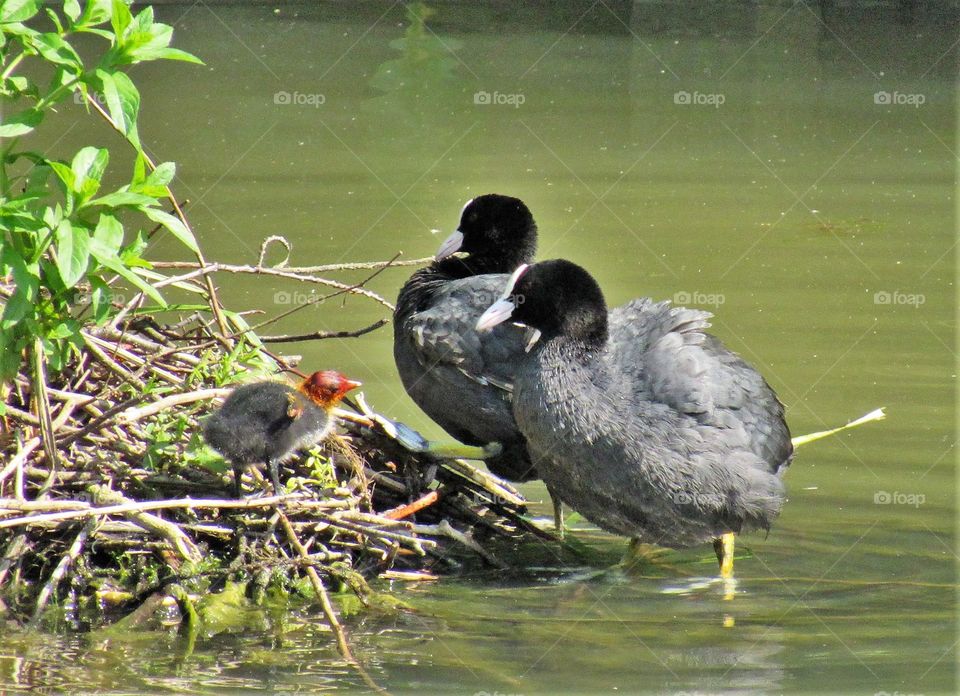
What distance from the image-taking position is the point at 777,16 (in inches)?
596

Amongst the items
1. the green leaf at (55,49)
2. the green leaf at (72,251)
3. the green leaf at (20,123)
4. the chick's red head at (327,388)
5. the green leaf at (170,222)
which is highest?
the green leaf at (55,49)

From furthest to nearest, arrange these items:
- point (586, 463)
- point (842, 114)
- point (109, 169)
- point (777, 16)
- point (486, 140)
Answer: point (777, 16), point (842, 114), point (486, 140), point (109, 169), point (586, 463)

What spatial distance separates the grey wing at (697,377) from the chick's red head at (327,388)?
831mm

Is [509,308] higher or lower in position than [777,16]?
lower

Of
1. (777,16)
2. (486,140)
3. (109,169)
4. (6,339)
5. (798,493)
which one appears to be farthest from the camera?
→ (777,16)

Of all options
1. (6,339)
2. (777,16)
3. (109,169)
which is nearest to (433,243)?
(109,169)

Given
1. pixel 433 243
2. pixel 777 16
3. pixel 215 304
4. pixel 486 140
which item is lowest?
pixel 215 304

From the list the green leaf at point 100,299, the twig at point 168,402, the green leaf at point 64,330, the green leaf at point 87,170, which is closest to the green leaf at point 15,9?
the green leaf at point 87,170

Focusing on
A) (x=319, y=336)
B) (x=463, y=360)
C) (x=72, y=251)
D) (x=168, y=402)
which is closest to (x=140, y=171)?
(x=72, y=251)

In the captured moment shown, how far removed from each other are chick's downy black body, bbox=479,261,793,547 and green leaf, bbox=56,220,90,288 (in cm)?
135

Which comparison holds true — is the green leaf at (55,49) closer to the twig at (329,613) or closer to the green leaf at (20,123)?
the green leaf at (20,123)

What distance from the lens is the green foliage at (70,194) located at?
3.23m

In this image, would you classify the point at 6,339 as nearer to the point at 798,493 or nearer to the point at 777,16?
the point at 798,493

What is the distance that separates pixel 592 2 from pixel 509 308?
41.0ft
